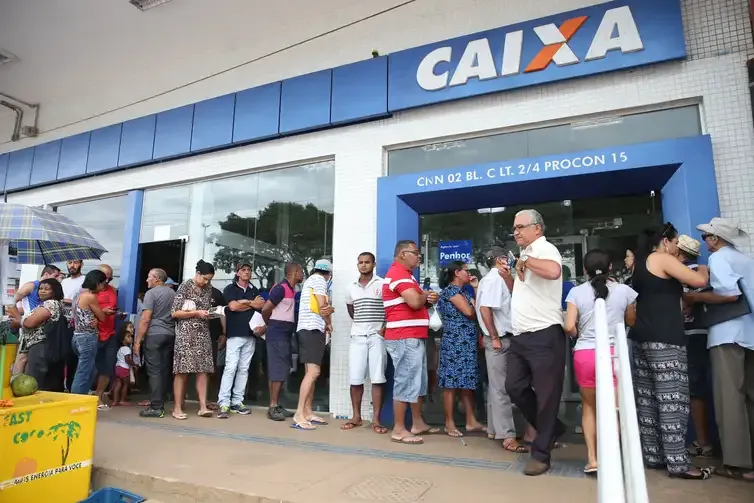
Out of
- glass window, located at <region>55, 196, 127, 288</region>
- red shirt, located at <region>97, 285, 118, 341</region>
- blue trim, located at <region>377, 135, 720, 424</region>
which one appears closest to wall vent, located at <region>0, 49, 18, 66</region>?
glass window, located at <region>55, 196, 127, 288</region>

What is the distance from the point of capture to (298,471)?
131 inches

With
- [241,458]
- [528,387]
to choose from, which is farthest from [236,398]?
[528,387]

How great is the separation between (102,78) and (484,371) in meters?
8.31

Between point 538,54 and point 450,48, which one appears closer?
point 538,54

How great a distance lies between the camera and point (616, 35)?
15.4ft

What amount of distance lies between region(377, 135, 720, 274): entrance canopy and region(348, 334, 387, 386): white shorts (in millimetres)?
887

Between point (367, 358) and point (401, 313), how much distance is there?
755 millimetres

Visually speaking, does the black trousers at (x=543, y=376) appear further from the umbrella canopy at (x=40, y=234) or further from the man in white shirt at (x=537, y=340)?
the umbrella canopy at (x=40, y=234)

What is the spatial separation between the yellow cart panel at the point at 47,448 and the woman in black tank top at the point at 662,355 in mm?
3873

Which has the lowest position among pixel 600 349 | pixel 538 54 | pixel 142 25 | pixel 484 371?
pixel 484 371

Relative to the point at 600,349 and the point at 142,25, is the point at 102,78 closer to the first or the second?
the point at 142,25

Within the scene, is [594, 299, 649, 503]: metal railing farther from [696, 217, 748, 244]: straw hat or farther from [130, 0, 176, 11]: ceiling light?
[130, 0, 176, 11]: ceiling light

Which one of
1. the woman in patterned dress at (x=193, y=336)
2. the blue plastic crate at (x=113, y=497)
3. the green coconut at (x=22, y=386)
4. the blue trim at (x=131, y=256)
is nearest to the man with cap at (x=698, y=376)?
the blue plastic crate at (x=113, y=497)

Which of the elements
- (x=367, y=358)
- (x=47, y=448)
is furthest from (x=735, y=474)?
(x=47, y=448)
